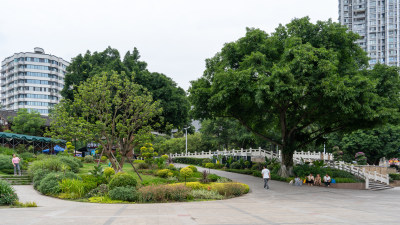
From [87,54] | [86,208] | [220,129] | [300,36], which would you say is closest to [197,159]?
[220,129]

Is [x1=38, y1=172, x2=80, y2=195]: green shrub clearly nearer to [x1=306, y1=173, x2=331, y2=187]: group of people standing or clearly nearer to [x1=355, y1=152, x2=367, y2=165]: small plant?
[x1=306, y1=173, x2=331, y2=187]: group of people standing

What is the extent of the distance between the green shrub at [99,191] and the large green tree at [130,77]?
20.2 meters

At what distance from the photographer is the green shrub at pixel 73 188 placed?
16469mm

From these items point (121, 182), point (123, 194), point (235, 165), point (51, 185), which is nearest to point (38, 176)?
point (51, 185)

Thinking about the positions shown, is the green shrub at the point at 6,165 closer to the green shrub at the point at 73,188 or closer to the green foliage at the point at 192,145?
the green shrub at the point at 73,188

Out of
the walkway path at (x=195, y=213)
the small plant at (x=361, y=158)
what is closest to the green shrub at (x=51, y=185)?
the walkway path at (x=195, y=213)

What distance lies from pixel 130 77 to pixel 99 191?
74.1 feet

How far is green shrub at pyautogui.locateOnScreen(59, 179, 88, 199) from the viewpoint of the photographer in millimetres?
16469

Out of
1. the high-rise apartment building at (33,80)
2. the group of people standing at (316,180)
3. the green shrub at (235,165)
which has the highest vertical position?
the high-rise apartment building at (33,80)

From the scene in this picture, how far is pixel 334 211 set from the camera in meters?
13.6

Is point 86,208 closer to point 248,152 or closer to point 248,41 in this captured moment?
point 248,41

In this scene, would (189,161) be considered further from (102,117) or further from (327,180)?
(102,117)

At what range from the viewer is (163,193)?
16.1m

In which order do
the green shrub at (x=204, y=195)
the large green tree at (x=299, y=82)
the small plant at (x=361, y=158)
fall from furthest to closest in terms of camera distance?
the small plant at (x=361, y=158) → the large green tree at (x=299, y=82) → the green shrub at (x=204, y=195)
